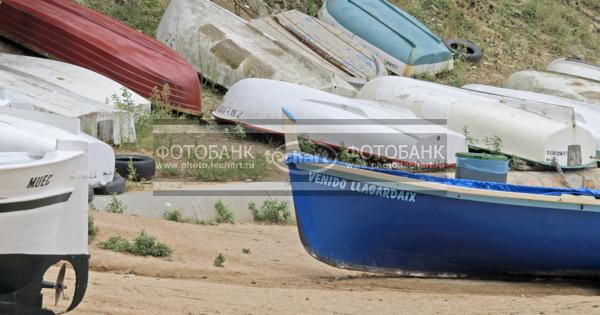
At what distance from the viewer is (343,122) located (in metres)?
12.6

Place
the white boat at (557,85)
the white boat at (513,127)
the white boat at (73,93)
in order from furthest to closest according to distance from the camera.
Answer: the white boat at (557,85) → the white boat at (513,127) → the white boat at (73,93)

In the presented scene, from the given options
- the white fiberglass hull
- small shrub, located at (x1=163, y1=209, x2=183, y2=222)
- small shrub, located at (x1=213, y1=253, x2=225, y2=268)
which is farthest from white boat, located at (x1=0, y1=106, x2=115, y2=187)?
small shrub, located at (x1=163, y1=209, x2=183, y2=222)

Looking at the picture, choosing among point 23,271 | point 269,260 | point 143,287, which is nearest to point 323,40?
point 269,260

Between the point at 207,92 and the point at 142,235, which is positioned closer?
the point at 142,235

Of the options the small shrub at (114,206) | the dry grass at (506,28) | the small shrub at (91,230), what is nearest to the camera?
the small shrub at (91,230)

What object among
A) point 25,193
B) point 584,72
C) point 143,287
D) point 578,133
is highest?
point 584,72

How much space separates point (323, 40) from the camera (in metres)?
17.2

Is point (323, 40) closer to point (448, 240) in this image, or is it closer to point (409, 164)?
point (409, 164)

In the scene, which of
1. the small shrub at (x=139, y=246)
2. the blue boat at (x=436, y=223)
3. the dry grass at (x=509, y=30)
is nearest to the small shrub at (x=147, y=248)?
the small shrub at (x=139, y=246)

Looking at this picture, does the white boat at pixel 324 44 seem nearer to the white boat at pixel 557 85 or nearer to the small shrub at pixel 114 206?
the white boat at pixel 557 85

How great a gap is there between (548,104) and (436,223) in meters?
6.32

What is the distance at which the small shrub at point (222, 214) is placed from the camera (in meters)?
10.4

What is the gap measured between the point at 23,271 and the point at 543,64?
56.5ft

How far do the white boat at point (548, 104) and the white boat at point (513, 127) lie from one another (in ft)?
0.25
